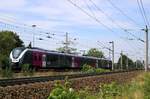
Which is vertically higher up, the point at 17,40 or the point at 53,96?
the point at 17,40

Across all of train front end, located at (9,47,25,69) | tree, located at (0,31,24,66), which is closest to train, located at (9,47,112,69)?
train front end, located at (9,47,25,69)

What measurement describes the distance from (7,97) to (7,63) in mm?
30384

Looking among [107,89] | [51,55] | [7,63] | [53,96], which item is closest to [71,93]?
[53,96]

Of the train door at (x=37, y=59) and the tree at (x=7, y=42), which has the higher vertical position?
the tree at (x=7, y=42)

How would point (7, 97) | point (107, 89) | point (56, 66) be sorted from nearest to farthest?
point (7, 97) < point (107, 89) < point (56, 66)

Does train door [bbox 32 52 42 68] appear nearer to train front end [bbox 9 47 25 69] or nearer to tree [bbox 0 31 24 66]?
train front end [bbox 9 47 25 69]

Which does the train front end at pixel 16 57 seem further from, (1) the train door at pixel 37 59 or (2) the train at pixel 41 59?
(1) the train door at pixel 37 59

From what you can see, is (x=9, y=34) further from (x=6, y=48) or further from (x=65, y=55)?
(x=65, y=55)

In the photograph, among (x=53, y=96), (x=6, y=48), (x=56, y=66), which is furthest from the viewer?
(x=6, y=48)

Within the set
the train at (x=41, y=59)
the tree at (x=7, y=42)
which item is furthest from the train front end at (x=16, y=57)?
the tree at (x=7, y=42)

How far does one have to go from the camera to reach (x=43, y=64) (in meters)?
47.0

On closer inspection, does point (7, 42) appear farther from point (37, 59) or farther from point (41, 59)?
point (37, 59)

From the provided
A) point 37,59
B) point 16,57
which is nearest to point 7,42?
point 37,59

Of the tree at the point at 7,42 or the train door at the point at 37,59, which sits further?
the tree at the point at 7,42
